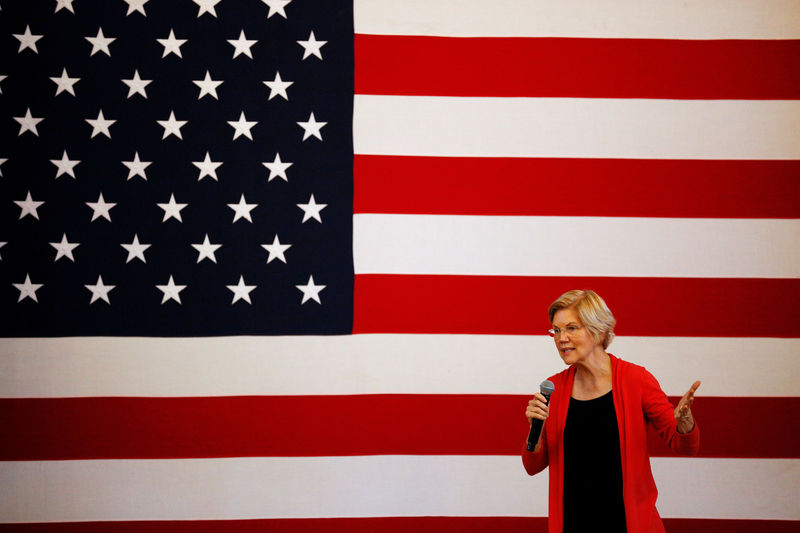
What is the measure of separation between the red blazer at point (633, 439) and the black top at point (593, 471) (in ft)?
0.05

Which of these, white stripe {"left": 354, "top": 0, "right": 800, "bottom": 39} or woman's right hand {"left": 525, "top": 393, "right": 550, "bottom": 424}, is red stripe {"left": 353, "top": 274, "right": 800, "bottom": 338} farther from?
white stripe {"left": 354, "top": 0, "right": 800, "bottom": 39}

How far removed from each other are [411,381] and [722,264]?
1.36 metres

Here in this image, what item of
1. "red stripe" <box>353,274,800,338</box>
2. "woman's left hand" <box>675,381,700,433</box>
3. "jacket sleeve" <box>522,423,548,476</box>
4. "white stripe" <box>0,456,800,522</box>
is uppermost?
"red stripe" <box>353,274,800,338</box>

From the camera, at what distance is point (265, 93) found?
92.8 inches

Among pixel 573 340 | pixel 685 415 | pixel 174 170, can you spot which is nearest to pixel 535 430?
pixel 573 340

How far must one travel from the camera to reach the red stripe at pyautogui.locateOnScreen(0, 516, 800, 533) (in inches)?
88.0

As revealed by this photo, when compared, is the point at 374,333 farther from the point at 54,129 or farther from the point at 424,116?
the point at 54,129

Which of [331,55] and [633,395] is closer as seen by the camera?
[633,395]

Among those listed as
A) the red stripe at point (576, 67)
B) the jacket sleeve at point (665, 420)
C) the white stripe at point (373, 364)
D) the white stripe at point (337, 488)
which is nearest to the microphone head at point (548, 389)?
the jacket sleeve at point (665, 420)

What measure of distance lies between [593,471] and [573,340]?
0.35 m

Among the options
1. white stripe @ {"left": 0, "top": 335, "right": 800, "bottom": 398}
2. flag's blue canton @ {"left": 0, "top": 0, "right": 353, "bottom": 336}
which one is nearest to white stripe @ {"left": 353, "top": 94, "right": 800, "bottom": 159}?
flag's blue canton @ {"left": 0, "top": 0, "right": 353, "bottom": 336}

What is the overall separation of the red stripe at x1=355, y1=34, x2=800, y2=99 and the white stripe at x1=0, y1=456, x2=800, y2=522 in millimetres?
1511

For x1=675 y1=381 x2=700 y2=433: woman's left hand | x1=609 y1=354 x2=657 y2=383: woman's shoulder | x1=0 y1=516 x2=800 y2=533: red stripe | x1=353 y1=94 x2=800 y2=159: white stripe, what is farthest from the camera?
x1=353 y1=94 x2=800 y2=159: white stripe

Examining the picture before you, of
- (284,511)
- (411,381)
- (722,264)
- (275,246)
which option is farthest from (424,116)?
(284,511)
